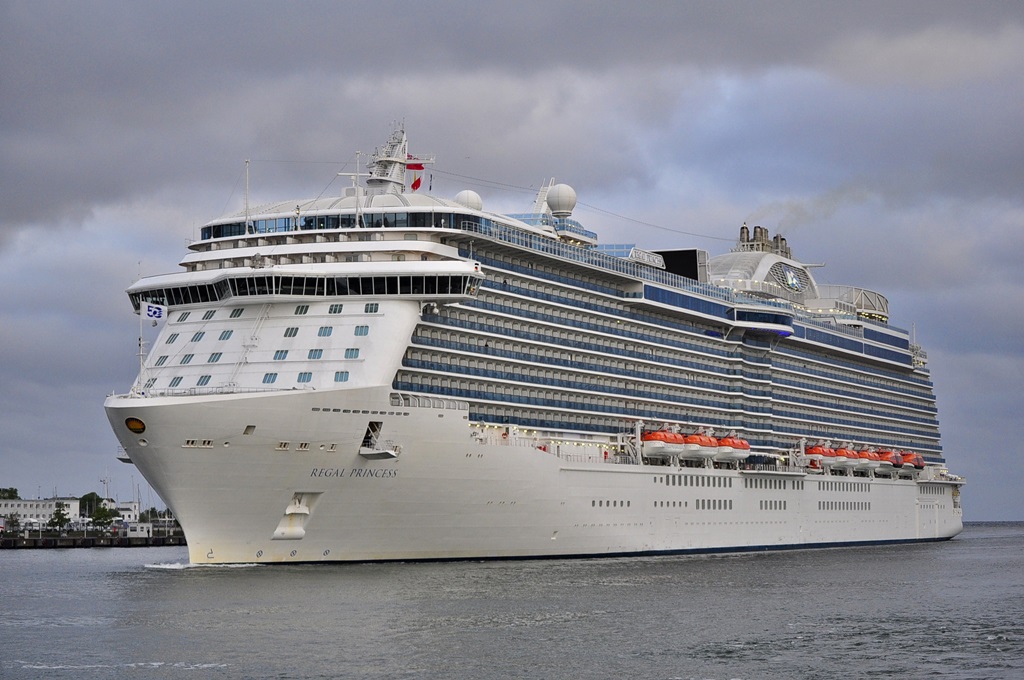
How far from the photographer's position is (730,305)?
263 feet

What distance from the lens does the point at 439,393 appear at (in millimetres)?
55219

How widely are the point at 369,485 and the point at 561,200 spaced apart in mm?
24583

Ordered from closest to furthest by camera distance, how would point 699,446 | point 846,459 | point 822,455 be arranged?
point 699,446
point 822,455
point 846,459

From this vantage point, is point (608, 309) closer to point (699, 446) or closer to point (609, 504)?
point (699, 446)

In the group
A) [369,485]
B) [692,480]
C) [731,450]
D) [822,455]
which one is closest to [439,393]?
[369,485]

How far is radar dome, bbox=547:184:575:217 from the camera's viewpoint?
2795 inches

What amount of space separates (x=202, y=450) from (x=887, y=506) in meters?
58.9

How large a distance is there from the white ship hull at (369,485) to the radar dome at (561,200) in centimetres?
1413

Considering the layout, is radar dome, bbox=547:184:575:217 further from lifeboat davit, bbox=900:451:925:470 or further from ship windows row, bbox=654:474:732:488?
lifeboat davit, bbox=900:451:925:470

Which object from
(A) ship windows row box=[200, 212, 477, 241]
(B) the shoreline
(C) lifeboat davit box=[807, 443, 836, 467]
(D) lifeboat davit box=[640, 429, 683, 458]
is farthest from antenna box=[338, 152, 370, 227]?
(B) the shoreline

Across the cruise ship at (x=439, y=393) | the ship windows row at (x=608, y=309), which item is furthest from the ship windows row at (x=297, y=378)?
the ship windows row at (x=608, y=309)

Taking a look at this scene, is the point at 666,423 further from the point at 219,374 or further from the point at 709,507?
the point at 219,374

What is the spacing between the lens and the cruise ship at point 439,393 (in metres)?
50.0

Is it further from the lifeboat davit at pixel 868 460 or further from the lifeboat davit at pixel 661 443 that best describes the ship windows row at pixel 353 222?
the lifeboat davit at pixel 868 460
